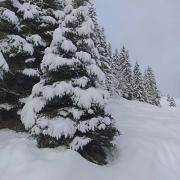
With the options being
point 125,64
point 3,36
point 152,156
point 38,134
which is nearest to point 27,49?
point 3,36

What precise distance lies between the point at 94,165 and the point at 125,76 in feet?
192

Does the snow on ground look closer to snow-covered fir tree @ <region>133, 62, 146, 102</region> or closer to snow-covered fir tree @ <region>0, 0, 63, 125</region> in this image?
snow-covered fir tree @ <region>0, 0, 63, 125</region>

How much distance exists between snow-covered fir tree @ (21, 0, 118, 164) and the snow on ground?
671 mm

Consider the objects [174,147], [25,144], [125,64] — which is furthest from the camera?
[125,64]

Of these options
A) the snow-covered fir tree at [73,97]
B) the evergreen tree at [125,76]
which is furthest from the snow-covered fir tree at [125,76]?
the snow-covered fir tree at [73,97]

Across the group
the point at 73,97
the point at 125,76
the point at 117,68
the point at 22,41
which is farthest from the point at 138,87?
the point at 73,97

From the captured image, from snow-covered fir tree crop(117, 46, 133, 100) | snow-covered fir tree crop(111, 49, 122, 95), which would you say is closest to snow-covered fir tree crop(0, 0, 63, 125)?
snow-covered fir tree crop(111, 49, 122, 95)

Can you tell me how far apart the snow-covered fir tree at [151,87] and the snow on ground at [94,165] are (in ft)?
200

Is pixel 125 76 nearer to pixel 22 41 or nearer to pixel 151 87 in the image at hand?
pixel 151 87

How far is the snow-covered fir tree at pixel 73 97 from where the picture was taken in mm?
13141

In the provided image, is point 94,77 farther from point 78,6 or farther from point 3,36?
point 3,36

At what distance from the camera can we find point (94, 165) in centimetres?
1295

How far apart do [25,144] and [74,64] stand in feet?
10.7

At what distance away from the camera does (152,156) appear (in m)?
14.9
